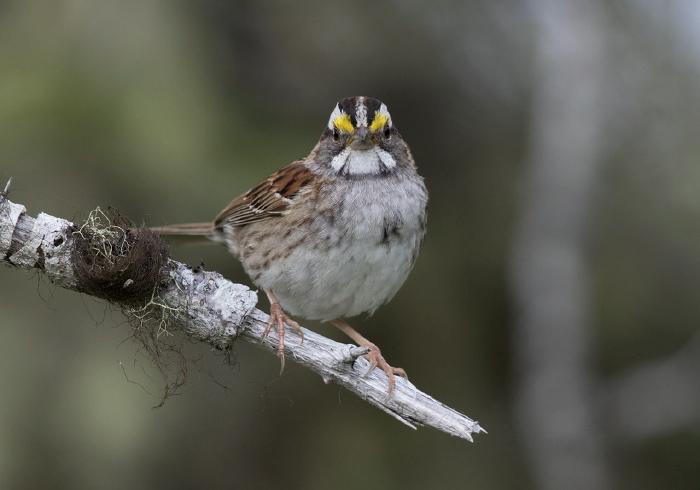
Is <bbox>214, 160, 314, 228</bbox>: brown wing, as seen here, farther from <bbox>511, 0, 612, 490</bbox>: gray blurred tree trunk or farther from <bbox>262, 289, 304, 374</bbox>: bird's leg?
→ <bbox>511, 0, 612, 490</bbox>: gray blurred tree trunk

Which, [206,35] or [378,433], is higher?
[206,35]

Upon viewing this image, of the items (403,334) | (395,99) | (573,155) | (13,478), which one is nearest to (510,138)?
(573,155)

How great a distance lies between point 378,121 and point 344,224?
55cm

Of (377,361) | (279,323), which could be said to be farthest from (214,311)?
(377,361)

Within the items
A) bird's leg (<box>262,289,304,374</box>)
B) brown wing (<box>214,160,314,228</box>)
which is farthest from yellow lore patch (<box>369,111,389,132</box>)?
bird's leg (<box>262,289,304,374</box>)

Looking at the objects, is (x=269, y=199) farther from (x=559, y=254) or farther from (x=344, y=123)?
(x=559, y=254)

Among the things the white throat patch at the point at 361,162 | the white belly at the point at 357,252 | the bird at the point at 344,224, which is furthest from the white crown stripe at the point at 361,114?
the white belly at the point at 357,252

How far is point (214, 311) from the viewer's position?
3.40 metres

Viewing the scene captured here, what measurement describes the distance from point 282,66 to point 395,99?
892mm

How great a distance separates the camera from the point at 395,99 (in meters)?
6.54

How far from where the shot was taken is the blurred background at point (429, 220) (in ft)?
17.1

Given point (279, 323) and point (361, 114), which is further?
point (361, 114)

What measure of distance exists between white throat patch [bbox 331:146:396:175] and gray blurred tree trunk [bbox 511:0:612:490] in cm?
247

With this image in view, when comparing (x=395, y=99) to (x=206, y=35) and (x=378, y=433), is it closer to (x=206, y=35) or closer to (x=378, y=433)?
(x=206, y=35)
